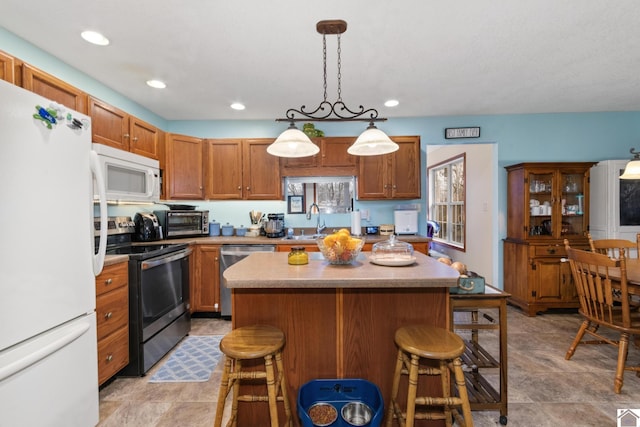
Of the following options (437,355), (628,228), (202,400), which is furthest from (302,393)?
(628,228)

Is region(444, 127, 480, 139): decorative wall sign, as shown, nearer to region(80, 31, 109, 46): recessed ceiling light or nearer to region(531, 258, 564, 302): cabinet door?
region(531, 258, 564, 302): cabinet door

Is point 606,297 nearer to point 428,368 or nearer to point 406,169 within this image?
point 428,368

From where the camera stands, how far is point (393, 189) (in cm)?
377

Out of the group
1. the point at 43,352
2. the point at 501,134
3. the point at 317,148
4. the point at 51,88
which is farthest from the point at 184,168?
the point at 501,134

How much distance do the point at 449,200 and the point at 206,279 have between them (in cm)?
475

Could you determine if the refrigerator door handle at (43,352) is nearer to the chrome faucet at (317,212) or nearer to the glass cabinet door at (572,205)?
the chrome faucet at (317,212)

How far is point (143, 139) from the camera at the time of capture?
309 centimetres

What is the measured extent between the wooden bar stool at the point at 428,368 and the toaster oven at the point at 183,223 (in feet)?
9.76

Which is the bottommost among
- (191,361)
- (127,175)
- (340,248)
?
(191,361)

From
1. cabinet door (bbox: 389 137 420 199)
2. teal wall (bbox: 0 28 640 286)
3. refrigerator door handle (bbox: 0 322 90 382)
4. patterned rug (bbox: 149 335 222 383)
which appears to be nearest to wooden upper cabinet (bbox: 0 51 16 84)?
refrigerator door handle (bbox: 0 322 90 382)

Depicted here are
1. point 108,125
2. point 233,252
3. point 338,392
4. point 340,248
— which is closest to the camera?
point 338,392

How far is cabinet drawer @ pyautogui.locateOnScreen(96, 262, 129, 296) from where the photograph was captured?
6.52 ft

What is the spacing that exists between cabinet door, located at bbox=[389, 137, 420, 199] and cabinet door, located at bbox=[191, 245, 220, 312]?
2.39 meters

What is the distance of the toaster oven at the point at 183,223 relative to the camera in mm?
3455
